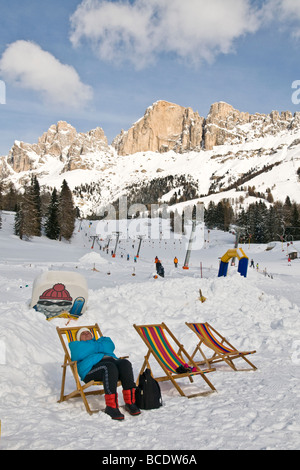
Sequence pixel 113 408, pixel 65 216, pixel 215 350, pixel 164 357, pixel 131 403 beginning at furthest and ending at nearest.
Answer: pixel 65 216
pixel 215 350
pixel 164 357
pixel 131 403
pixel 113 408

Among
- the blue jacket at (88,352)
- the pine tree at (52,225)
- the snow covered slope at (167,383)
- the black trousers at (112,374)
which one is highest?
the pine tree at (52,225)

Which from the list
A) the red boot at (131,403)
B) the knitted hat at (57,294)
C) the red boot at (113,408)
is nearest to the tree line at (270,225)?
the knitted hat at (57,294)

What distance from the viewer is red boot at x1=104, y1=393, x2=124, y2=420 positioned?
436 cm

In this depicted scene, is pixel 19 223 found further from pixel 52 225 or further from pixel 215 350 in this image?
pixel 215 350

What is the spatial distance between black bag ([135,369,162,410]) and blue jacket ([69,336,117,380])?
680mm

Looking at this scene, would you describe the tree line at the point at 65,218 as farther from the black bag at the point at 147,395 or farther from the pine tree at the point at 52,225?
the black bag at the point at 147,395

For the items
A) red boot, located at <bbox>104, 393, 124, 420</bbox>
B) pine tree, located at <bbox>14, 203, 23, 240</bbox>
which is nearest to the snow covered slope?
red boot, located at <bbox>104, 393, 124, 420</bbox>

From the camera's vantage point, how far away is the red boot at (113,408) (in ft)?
14.3

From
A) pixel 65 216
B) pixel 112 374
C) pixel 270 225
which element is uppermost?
pixel 65 216

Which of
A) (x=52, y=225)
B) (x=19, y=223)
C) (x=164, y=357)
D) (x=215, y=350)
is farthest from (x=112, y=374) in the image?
(x=52, y=225)

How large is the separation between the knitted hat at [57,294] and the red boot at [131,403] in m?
5.16

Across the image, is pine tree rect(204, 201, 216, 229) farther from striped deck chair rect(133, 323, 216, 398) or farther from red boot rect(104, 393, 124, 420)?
red boot rect(104, 393, 124, 420)

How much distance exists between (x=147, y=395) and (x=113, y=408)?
0.61 meters

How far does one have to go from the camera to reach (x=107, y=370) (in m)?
4.79
